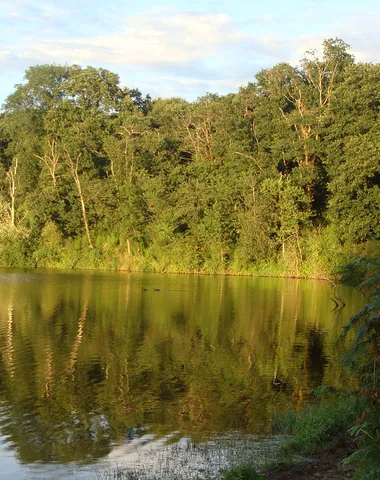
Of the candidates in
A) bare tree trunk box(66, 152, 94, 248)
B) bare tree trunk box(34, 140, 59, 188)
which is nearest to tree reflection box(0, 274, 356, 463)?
bare tree trunk box(66, 152, 94, 248)

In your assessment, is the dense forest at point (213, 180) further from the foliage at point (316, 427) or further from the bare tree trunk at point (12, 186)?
the foliage at point (316, 427)

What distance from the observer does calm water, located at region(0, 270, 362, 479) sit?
11.4 m

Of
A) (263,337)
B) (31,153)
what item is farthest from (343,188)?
(31,153)

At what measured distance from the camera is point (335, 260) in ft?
147

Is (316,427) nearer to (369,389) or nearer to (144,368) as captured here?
(369,389)

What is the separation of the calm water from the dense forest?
546 inches

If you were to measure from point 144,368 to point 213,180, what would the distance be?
36381 mm

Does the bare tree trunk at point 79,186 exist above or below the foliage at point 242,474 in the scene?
above

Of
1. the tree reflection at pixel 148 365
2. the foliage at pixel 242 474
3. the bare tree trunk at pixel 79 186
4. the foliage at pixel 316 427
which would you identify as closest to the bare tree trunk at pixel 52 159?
the bare tree trunk at pixel 79 186

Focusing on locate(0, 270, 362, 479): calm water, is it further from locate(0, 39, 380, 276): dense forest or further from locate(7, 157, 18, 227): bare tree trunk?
locate(7, 157, 18, 227): bare tree trunk

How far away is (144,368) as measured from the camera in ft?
55.8

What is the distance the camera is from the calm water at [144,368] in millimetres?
11367

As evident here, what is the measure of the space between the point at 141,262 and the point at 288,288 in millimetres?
16689

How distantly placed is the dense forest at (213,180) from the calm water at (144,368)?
1387cm
